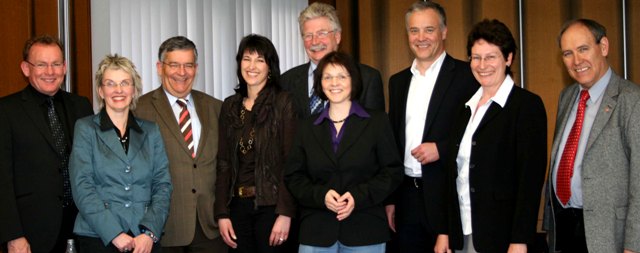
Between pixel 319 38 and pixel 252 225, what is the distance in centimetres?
110

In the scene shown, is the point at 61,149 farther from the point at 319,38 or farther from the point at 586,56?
the point at 586,56

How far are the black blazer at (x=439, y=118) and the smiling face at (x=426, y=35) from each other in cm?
8

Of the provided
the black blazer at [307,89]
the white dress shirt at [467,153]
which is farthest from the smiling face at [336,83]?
the white dress shirt at [467,153]

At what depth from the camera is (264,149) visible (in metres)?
3.38

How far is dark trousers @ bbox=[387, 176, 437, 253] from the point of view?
11.1 feet

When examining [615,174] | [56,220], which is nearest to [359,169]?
[615,174]

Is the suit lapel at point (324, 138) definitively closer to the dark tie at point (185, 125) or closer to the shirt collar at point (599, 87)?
the dark tie at point (185, 125)

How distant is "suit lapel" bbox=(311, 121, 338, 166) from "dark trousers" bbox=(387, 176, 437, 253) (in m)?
0.58

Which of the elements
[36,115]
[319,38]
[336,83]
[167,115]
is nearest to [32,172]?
[36,115]

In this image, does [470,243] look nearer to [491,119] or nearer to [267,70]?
[491,119]

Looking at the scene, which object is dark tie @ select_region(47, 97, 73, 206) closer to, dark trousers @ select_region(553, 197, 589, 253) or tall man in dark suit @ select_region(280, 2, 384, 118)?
tall man in dark suit @ select_region(280, 2, 384, 118)

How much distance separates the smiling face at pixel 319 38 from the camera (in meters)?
3.80

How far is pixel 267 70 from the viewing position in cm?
352

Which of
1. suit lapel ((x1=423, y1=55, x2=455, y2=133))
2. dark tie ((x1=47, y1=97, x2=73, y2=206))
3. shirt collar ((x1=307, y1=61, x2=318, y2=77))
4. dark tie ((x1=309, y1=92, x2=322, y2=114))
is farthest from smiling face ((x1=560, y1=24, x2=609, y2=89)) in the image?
dark tie ((x1=47, y1=97, x2=73, y2=206))
